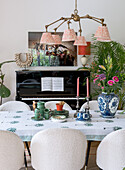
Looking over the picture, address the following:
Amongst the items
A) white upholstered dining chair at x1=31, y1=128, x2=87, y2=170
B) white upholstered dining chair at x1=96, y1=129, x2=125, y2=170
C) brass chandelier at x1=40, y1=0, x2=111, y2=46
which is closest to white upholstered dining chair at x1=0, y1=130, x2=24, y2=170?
white upholstered dining chair at x1=31, y1=128, x2=87, y2=170

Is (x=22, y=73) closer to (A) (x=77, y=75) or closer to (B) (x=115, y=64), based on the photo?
(A) (x=77, y=75)

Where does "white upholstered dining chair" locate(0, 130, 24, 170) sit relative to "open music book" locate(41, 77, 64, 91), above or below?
below

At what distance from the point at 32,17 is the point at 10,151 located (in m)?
3.97

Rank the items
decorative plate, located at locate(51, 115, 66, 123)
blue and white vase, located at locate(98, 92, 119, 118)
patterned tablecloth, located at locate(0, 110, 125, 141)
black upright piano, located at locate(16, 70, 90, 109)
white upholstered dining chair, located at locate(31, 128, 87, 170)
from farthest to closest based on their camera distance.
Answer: black upright piano, located at locate(16, 70, 90, 109), blue and white vase, located at locate(98, 92, 119, 118), decorative plate, located at locate(51, 115, 66, 123), patterned tablecloth, located at locate(0, 110, 125, 141), white upholstered dining chair, located at locate(31, 128, 87, 170)

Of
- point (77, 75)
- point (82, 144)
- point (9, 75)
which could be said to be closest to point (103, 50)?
point (77, 75)

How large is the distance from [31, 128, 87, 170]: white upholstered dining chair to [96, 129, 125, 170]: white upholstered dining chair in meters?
0.23

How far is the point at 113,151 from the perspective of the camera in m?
2.25

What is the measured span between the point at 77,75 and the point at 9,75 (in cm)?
162

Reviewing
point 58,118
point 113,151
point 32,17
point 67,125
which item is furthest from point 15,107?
point 32,17

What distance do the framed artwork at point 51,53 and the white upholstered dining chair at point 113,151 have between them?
11.3 ft

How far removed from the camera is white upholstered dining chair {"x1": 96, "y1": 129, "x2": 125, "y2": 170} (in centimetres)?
221

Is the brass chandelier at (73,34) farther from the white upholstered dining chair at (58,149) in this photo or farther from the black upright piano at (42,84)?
the black upright piano at (42,84)

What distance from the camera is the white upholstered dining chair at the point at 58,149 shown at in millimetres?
2104

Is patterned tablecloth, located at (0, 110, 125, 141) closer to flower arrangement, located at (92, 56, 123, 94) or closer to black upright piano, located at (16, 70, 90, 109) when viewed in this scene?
flower arrangement, located at (92, 56, 123, 94)
